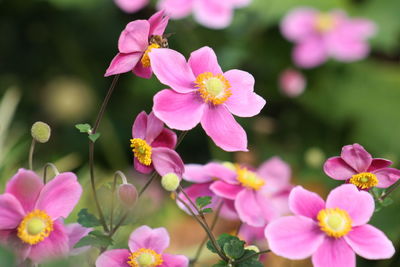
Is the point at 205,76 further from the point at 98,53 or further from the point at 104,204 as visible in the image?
the point at 98,53

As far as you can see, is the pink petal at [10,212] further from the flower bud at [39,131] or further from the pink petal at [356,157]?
the pink petal at [356,157]

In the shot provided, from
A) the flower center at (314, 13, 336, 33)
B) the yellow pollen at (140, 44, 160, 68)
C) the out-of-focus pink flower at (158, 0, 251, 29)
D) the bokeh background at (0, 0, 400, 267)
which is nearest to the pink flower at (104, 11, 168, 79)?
the yellow pollen at (140, 44, 160, 68)

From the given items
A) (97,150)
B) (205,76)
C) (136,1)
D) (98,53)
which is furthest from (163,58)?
(98,53)

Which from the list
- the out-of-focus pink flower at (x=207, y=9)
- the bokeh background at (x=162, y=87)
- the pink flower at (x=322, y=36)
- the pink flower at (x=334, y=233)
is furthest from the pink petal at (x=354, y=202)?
the pink flower at (x=322, y=36)

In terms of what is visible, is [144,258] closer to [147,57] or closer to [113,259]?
[113,259]

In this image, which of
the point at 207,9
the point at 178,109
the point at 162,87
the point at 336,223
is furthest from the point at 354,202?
the point at 162,87

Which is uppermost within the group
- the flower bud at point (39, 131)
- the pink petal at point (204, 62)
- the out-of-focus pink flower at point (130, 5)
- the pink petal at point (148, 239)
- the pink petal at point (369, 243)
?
the pink petal at point (204, 62)
